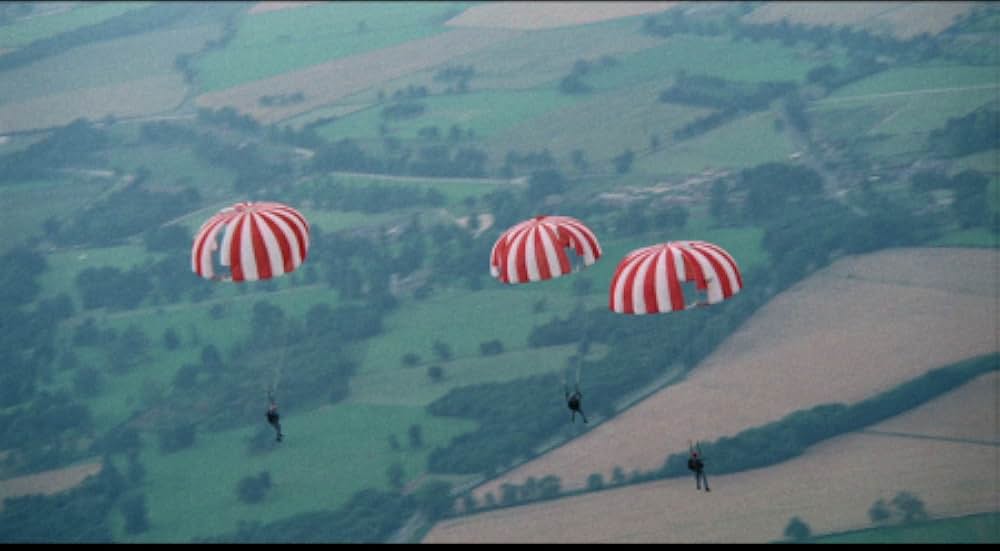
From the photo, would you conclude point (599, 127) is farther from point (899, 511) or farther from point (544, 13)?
point (899, 511)

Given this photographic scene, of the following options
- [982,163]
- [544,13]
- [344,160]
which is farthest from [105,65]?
[982,163]

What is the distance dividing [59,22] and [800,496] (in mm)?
53436

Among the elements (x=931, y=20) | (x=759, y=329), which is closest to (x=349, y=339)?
(x=759, y=329)

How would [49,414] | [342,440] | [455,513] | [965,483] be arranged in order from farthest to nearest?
[49,414] → [342,440] → [455,513] → [965,483]

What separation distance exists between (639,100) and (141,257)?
116 ft

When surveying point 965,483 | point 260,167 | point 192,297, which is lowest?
point 965,483

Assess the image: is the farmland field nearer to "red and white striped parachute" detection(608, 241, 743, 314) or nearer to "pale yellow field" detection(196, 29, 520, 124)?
"pale yellow field" detection(196, 29, 520, 124)

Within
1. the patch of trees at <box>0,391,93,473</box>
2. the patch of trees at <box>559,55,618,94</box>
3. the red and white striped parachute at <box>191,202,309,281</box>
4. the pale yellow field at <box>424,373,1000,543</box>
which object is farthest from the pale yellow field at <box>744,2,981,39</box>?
the red and white striped parachute at <box>191,202,309,281</box>

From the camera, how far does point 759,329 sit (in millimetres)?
61094

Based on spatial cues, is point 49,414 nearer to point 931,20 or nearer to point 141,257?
point 141,257

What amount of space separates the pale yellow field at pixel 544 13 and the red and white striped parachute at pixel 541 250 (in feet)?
242

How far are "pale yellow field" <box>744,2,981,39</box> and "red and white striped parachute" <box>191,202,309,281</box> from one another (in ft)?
232

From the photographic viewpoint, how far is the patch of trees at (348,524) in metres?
51.3

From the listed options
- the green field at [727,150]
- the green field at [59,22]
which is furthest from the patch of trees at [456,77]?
the green field at [59,22]
